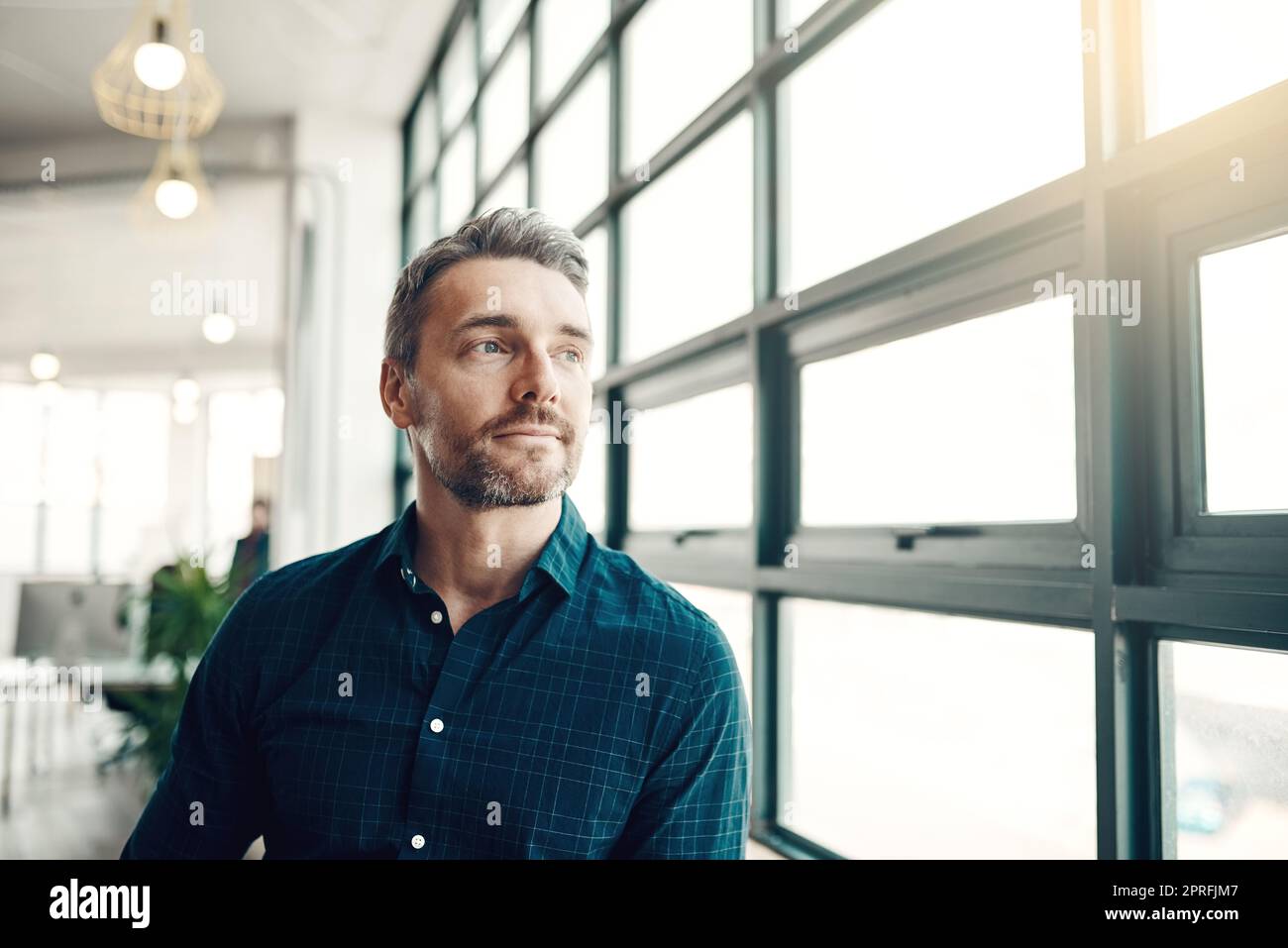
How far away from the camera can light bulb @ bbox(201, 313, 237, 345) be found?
4.88 meters

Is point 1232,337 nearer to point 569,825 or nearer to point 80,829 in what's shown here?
point 569,825

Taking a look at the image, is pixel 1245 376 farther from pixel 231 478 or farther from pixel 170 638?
pixel 231 478

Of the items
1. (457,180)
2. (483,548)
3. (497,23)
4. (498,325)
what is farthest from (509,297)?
(457,180)

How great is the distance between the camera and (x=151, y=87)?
8.51 ft

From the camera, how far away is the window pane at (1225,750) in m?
0.89

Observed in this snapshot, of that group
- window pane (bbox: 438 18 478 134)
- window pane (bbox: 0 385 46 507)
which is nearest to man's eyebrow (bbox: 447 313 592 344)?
window pane (bbox: 0 385 46 507)

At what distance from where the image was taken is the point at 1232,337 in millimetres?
939

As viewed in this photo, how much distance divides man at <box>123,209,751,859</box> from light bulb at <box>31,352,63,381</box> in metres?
3.39

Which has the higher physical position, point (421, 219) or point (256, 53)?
point (256, 53)

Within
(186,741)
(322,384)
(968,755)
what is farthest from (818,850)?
(322,384)

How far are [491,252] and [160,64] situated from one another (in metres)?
1.66

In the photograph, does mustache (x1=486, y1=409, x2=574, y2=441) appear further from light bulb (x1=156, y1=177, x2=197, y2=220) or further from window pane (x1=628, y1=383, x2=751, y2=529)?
light bulb (x1=156, y1=177, x2=197, y2=220)

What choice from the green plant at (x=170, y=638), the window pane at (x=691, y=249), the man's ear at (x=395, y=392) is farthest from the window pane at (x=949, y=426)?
the green plant at (x=170, y=638)
